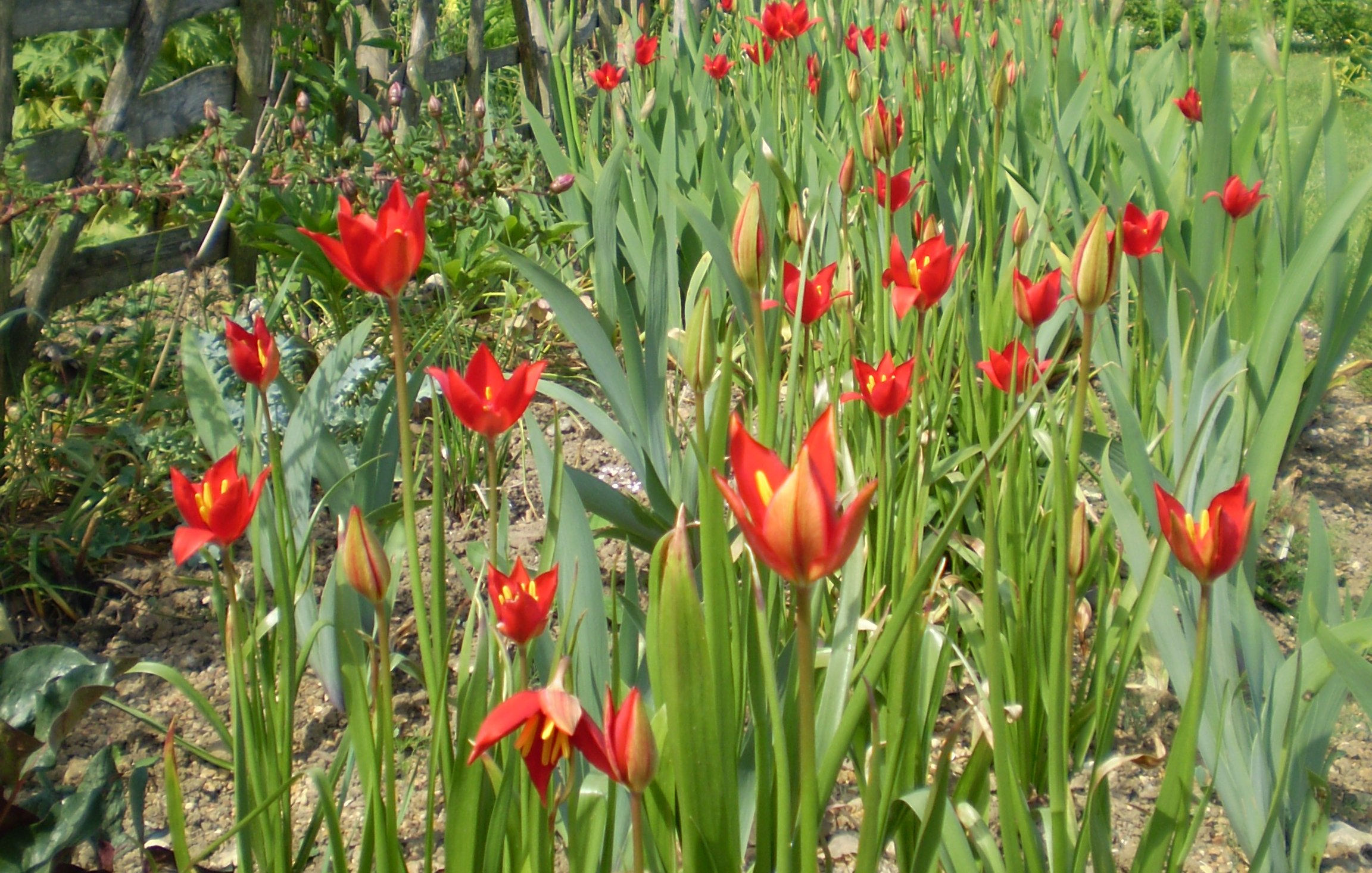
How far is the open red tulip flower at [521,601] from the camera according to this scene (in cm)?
72

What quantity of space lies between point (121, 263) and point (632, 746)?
2245 millimetres

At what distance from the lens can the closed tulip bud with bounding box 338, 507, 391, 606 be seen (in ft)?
2.54

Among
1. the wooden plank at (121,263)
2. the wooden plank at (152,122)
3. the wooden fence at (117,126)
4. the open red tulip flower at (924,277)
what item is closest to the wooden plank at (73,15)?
the wooden fence at (117,126)

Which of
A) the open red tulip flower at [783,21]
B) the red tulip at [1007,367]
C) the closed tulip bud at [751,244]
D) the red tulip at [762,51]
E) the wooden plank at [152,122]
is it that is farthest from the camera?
the red tulip at [762,51]

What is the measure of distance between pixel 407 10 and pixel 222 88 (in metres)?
2.07

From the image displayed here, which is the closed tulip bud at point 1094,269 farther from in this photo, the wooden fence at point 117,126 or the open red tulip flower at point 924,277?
the wooden fence at point 117,126

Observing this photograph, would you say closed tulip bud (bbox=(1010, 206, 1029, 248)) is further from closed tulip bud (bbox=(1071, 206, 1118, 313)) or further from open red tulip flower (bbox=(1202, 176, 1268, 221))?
closed tulip bud (bbox=(1071, 206, 1118, 313))

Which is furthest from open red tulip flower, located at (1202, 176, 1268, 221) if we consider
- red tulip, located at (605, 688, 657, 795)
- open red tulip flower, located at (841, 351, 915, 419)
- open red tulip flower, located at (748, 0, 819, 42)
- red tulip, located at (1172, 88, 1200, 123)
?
red tulip, located at (605, 688, 657, 795)

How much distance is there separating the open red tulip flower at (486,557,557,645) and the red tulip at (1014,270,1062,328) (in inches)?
24.0

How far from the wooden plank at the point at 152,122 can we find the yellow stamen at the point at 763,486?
6.36 feet

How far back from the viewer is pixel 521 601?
0.72 m

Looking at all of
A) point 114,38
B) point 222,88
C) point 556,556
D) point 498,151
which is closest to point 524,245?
point 498,151

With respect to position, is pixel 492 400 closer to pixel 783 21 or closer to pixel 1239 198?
pixel 1239 198

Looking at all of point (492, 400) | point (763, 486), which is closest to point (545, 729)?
point (763, 486)
